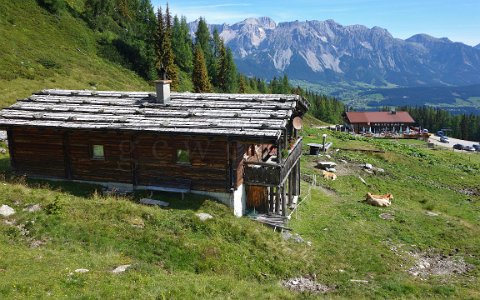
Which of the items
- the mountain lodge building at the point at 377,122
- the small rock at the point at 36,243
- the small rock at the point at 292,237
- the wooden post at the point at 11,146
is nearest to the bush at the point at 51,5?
the wooden post at the point at 11,146

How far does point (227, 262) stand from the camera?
1590 cm

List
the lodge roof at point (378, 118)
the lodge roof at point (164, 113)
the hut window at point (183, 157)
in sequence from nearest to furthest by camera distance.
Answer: the lodge roof at point (164, 113) < the hut window at point (183, 157) < the lodge roof at point (378, 118)

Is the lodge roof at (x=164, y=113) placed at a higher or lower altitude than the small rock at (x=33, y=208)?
higher

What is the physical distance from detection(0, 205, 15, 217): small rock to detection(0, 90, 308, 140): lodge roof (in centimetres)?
525

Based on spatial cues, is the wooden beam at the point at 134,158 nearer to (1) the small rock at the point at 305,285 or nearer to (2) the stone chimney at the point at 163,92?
(2) the stone chimney at the point at 163,92

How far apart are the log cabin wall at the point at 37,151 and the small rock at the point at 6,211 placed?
541 centimetres

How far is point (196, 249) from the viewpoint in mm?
16016

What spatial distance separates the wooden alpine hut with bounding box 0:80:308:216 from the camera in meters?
19.9

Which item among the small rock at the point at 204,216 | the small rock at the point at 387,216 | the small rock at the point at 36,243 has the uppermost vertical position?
the small rock at the point at 36,243

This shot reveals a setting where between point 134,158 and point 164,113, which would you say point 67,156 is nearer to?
point 134,158

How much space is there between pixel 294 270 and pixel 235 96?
36.3ft

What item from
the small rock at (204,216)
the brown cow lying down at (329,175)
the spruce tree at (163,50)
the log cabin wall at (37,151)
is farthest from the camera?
the spruce tree at (163,50)

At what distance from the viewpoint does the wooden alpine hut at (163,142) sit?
19.9 metres

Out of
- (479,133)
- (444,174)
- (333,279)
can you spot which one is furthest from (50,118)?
(479,133)
